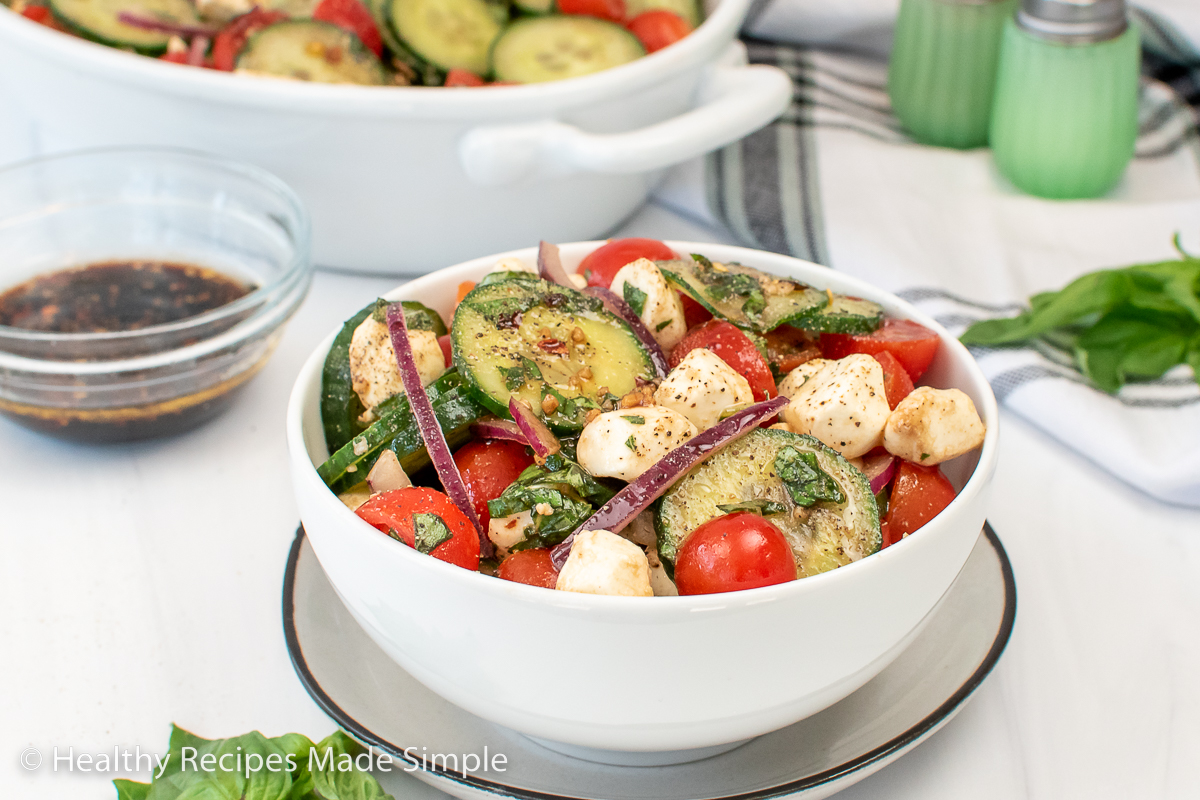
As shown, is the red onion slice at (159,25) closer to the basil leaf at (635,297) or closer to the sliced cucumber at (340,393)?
the sliced cucumber at (340,393)

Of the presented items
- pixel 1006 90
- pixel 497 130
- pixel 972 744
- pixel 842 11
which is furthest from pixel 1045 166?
pixel 972 744

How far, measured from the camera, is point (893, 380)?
105 centimetres

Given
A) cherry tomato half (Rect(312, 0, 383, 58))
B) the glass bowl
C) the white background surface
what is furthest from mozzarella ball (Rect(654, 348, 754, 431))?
cherry tomato half (Rect(312, 0, 383, 58))

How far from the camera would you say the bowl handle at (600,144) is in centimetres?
156

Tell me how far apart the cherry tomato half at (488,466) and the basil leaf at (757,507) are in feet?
0.68

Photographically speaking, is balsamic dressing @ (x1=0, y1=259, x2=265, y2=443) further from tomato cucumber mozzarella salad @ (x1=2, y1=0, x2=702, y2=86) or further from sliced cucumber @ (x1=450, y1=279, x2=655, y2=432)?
sliced cucumber @ (x1=450, y1=279, x2=655, y2=432)

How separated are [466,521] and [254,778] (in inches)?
10.8

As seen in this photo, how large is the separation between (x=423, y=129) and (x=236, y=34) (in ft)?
1.63

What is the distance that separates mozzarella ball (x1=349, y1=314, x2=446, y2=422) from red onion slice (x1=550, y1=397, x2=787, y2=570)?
252mm

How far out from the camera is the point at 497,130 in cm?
156

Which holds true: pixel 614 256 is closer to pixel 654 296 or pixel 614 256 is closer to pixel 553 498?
pixel 654 296

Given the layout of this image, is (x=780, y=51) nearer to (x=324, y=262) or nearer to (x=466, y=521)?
(x=324, y=262)

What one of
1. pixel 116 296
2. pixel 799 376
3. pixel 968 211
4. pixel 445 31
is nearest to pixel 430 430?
pixel 799 376

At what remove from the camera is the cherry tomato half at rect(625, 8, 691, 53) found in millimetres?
1865
